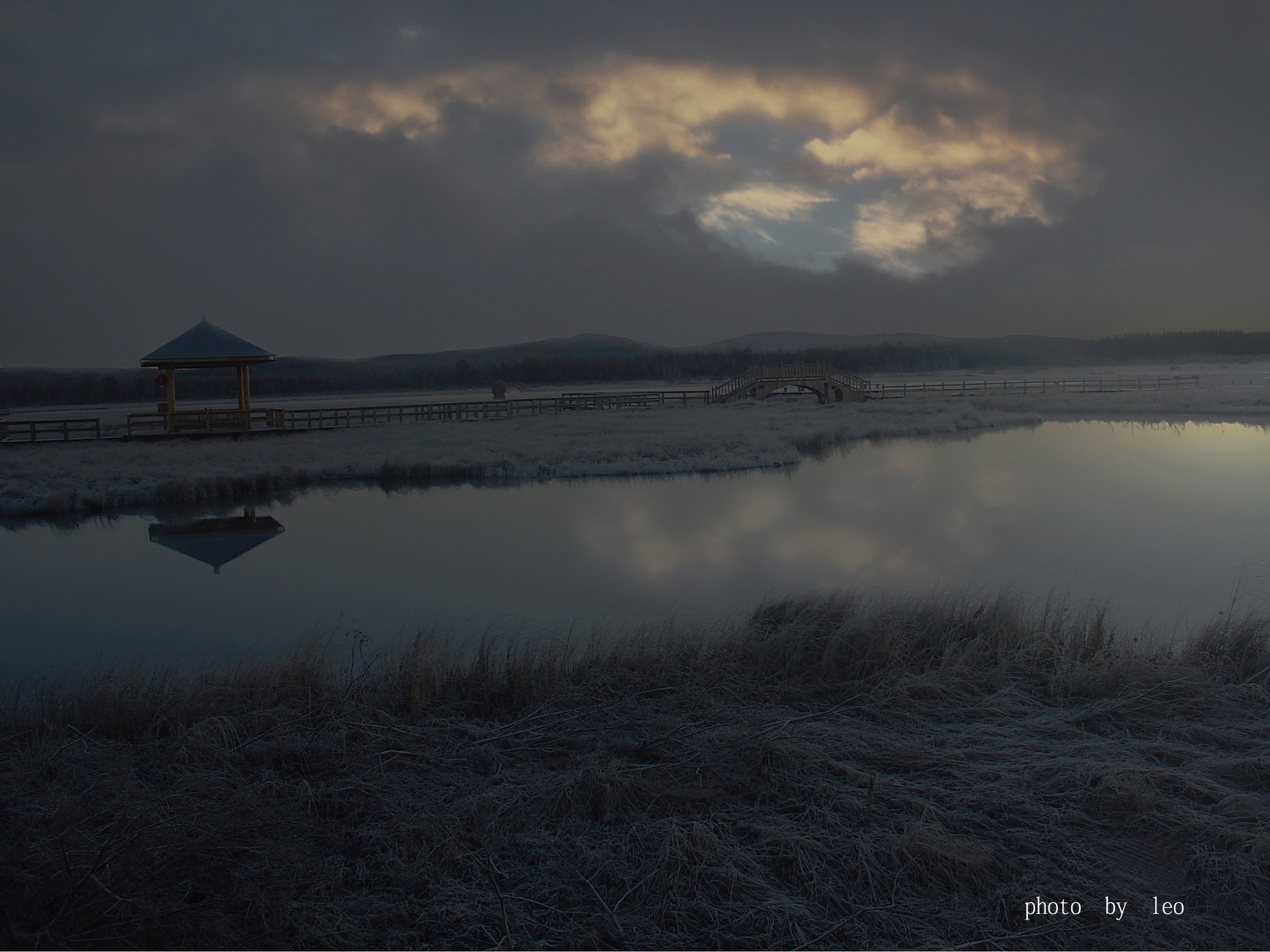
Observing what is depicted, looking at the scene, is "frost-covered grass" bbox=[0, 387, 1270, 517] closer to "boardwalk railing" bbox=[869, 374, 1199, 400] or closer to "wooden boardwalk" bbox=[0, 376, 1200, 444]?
"wooden boardwalk" bbox=[0, 376, 1200, 444]

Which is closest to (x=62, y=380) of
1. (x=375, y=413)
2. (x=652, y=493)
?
(x=375, y=413)

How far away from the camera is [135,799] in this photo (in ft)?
13.4

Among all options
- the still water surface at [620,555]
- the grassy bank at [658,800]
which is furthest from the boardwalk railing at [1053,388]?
the grassy bank at [658,800]

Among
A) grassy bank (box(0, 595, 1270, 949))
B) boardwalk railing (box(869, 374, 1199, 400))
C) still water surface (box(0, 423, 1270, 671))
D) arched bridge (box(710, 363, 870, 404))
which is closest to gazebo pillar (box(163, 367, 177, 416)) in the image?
still water surface (box(0, 423, 1270, 671))

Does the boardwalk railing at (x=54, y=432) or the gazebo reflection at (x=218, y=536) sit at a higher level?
the boardwalk railing at (x=54, y=432)

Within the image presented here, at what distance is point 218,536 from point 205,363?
61.9 feet

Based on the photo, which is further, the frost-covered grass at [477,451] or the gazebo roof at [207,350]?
the gazebo roof at [207,350]

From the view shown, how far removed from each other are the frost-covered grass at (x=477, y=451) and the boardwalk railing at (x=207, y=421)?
6.00ft

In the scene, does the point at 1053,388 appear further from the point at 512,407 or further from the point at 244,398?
the point at 244,398

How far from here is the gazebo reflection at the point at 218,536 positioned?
44.7 feet

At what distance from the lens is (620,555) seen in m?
12.8

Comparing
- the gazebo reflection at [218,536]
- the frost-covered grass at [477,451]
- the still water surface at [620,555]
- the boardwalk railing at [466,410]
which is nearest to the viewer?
the still water surface at [620,555]

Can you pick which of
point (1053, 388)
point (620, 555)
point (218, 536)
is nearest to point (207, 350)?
point (218, 536)

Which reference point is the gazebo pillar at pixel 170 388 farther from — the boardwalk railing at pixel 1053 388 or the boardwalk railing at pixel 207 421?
the boardwalk railing at pixel 1053 388
